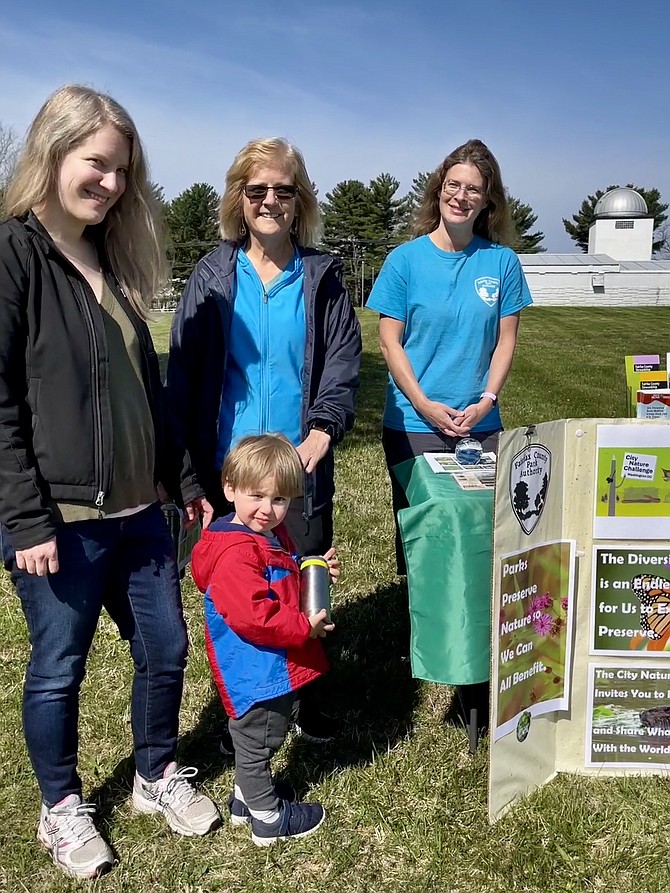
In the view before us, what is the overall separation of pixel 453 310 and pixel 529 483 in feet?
3.05

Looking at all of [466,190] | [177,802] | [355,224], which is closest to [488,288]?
[466,190]

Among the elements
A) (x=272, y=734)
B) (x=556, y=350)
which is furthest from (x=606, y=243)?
(x=272, y=734)

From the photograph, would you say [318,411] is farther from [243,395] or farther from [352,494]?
[352,494]

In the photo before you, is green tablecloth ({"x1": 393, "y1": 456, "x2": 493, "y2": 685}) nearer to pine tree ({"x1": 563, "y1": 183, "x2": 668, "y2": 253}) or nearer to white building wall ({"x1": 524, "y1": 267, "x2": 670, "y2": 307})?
white building wall ({"x1": 524, "y1": 267, "x2": 670, "y2": 307})

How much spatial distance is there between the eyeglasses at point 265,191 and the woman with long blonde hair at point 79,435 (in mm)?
376

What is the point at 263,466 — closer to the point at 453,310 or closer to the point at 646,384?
the point at 453,310

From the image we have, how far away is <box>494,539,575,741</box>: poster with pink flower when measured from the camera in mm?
2646

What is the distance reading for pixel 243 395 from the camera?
276 cm

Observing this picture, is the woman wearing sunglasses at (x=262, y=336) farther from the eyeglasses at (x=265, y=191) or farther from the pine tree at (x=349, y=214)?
the pine tree at (x=349, y=214)

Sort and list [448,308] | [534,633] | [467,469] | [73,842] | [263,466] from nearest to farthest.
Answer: [263,466] < [73,842] < [534,633] < [467,469] < [448,308]

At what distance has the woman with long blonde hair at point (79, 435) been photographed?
2090mm

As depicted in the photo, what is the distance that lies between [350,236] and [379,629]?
61.9 meters

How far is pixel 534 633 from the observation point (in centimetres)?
278

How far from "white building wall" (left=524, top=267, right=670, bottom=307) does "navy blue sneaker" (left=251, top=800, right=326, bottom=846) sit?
44104 millimetres
